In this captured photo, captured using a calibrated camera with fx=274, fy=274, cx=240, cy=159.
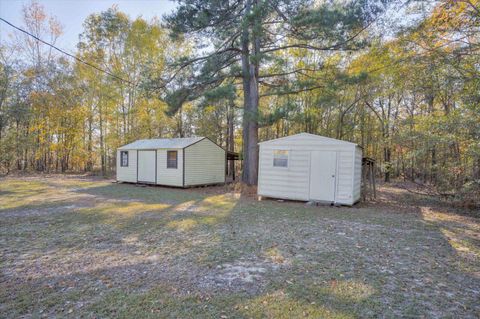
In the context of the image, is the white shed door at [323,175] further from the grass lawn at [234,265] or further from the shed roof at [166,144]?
the shed roof at [166,144]

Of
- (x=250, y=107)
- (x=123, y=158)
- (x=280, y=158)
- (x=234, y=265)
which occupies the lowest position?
(x=234, y=265)

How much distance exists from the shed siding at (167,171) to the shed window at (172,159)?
6.0 inches

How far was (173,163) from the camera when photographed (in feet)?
40.8

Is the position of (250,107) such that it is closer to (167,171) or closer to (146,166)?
(167,171)

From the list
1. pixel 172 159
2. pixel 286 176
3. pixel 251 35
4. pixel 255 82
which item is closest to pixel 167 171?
pixel 172 159

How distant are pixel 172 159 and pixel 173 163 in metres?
0.19

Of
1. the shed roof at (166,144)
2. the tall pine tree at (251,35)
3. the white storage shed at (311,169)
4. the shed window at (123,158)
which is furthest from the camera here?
the shed window at (123,158)

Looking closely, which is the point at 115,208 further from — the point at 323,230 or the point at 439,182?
the point at 439,182

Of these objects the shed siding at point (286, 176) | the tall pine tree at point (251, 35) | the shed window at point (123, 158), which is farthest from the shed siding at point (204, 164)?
the shed siding at point (286, 176)

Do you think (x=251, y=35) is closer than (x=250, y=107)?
Yes

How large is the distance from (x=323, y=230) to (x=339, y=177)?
318 centimetres

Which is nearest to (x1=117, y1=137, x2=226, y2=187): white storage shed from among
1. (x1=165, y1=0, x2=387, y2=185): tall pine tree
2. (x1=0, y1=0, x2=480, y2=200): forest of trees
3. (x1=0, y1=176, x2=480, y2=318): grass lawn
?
(x1=0, y1=0, x2=480, y2=200): forest of trees

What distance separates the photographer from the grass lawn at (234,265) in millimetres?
2516

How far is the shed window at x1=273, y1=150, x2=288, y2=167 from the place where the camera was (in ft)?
29.1
